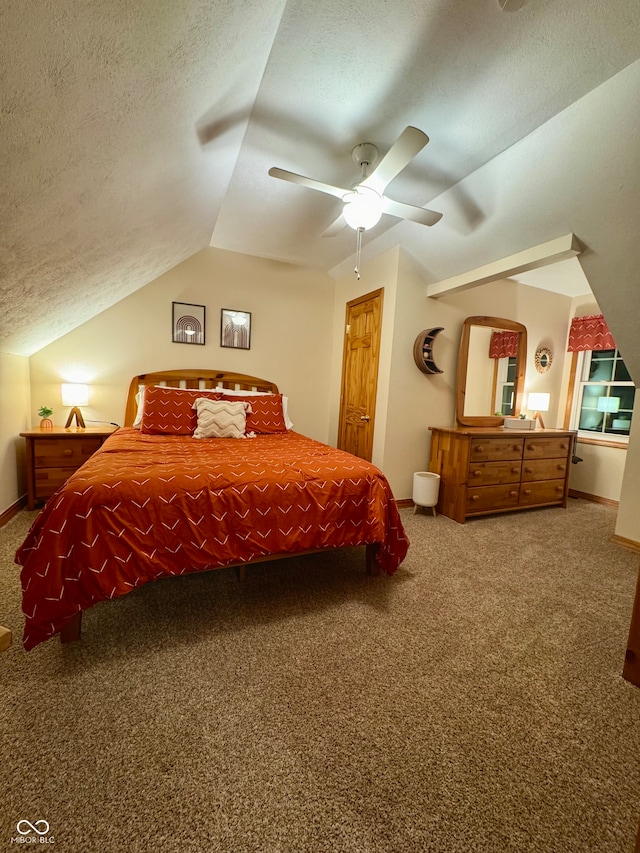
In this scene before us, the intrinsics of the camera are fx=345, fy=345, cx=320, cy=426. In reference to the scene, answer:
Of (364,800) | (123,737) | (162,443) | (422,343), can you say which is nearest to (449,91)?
(422,343)

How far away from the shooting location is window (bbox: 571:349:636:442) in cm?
394

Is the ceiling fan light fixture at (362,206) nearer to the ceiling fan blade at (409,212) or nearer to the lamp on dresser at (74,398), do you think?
the ceiling fan blade at (409,212)

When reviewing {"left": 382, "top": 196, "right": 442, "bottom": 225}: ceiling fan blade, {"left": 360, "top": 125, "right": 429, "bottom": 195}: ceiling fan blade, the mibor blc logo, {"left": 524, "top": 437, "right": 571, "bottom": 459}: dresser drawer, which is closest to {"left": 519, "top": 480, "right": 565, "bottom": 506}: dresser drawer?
{"left": 524, "top": 437, "right": 571, "bottom": 459}: dresser drawer

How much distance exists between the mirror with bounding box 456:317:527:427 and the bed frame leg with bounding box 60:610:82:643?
341cm

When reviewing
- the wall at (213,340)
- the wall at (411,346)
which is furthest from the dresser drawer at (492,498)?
the wall at (213,340)

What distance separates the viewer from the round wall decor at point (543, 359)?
4098 mm

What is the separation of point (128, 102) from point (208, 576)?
89.2 inches

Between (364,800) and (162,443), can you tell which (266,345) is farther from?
(364,800)

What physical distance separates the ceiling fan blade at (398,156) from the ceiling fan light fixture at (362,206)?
3cm

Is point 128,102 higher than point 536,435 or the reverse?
higher

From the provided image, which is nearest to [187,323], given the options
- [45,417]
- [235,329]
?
[235,329]

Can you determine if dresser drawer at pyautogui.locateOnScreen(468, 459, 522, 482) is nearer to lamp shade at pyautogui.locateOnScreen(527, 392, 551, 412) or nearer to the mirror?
the mirror

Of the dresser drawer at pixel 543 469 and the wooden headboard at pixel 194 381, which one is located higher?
the wooden headboard at pixel 194 381

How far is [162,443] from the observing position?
8.27 feet
